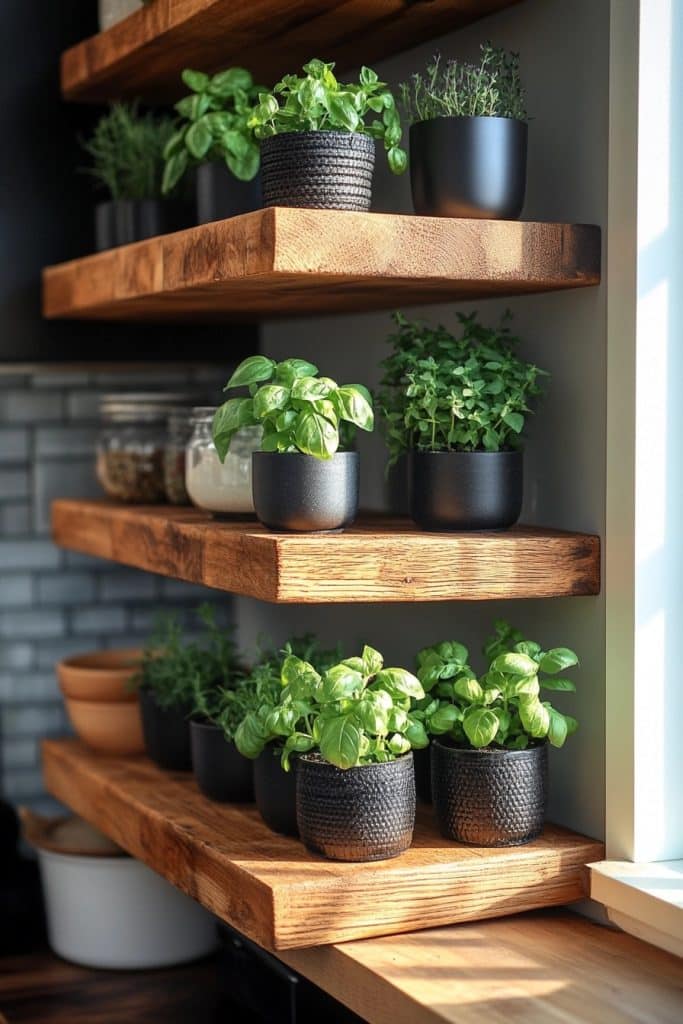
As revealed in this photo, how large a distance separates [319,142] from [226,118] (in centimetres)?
31

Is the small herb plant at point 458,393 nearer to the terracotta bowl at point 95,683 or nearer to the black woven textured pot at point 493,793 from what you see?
the black woven textured pot at point 493,793

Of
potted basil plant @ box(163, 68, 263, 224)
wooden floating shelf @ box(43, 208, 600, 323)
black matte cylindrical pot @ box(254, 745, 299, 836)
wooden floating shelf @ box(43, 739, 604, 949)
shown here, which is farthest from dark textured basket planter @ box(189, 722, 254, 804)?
potted basil plant @ box(163, 68, 263, 224)

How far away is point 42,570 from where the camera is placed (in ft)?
9.28

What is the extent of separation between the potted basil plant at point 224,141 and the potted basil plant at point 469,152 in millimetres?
266

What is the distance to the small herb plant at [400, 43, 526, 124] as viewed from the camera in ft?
5.48

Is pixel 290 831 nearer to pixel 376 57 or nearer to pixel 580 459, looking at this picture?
pixel 580 459

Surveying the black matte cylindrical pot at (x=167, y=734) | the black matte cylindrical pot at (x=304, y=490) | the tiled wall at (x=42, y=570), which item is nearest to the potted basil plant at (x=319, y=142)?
the black matte cylindrical pot at (x=304, y=490)

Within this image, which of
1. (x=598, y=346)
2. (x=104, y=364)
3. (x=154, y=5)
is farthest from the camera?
(x=104, y=364)

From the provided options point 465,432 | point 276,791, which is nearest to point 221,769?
point 276,791

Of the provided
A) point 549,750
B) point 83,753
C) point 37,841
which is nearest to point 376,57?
point 549,750

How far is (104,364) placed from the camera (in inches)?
94.6

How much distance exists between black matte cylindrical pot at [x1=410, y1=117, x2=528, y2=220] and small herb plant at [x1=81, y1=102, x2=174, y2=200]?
0.66 meters

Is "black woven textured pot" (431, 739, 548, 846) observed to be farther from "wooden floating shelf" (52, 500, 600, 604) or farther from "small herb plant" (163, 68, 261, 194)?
"small herb plant" (163, 68, 261, 194)

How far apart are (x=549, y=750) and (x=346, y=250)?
2.27 ft
